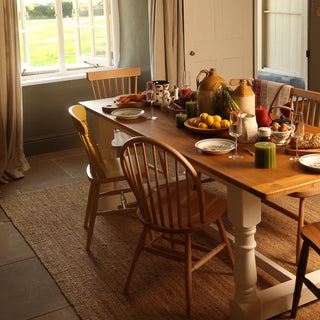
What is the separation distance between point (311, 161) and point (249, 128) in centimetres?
39

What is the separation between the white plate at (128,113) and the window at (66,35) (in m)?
2.02

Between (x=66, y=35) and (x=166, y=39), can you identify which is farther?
(x=66, y=35)

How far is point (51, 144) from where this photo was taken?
210 inches

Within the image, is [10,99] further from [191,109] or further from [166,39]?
[191,109]

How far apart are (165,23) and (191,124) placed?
2359mm

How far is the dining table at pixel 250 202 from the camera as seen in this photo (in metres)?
2.22

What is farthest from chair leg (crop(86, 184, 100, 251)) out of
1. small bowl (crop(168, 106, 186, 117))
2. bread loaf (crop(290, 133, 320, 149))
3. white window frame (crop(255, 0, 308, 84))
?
white window frame (crop(255, 0, 308, 84))

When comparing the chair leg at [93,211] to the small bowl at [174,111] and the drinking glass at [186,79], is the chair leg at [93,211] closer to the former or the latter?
the small bowl at [174,111]

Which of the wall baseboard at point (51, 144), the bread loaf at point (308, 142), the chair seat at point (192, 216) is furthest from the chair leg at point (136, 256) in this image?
the wall baseboard at point (51, 144)

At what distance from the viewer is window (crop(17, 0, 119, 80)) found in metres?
5.22

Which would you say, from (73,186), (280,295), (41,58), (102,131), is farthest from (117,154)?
(41,58)

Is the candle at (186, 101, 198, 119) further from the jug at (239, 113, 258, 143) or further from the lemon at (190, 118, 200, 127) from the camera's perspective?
the jug at (239, 113, 258, 143)

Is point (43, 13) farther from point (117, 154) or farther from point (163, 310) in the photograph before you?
point (163, 310)

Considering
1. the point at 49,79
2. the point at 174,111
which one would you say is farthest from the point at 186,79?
the point at 49,79
